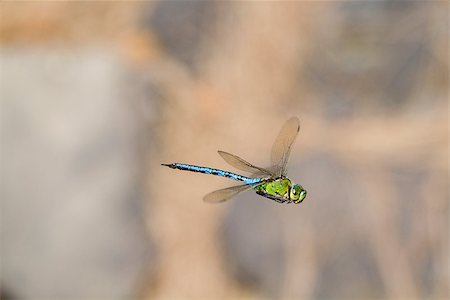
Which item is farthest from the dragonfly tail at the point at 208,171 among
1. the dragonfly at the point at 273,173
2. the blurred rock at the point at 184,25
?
the blurred rock at the point at 184,25

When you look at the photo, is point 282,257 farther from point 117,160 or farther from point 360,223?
point 117,160

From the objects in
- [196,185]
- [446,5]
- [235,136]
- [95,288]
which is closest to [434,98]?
[446,5]

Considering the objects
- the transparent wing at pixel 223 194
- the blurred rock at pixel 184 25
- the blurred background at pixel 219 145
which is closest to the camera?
the transparent wing at pixel 223 194

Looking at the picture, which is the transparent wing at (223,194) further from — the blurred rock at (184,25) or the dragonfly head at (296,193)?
the blurred rock at (184,25)

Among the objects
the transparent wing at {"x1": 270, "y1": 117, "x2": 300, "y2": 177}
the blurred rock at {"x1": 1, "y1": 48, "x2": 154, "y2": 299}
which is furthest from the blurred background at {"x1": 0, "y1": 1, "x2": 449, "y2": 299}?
the transparent wing at {"x1": 270, "y1": 117, "x2": 300, "y2": 177}

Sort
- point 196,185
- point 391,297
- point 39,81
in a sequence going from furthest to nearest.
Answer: point 196,185 < point 39,81 < point 391,297

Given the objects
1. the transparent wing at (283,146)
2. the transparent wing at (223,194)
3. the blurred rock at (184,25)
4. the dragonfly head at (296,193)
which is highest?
the blurred rock at (184,25)
